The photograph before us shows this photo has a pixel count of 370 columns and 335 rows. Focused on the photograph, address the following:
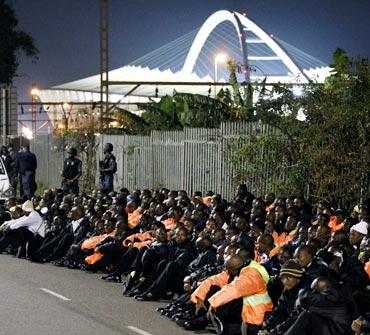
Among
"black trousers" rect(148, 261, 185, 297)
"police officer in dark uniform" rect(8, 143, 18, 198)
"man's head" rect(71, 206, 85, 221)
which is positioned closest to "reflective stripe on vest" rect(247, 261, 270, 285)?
"black trousers" rect(148, 261, 185, 297)

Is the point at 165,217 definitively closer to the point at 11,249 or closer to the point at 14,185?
the point at 11,249

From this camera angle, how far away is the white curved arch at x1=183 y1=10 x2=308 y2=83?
281 ft

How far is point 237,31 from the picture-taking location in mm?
85938

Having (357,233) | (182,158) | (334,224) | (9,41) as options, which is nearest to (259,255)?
(357,233)

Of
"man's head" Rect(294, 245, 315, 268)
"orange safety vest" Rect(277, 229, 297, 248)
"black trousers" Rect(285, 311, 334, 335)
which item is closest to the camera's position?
"black trousers" Rect(285, 311, 334, 335)

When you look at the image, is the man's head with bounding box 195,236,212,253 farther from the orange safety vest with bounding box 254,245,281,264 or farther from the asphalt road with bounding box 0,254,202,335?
the asphalt road with bounding box 0,254,202,335

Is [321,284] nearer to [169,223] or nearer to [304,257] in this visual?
[304,257]

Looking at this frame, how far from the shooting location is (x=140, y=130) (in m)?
33.0

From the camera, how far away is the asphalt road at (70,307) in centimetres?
1287

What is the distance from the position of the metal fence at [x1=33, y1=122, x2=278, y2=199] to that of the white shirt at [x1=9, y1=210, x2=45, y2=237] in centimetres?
533

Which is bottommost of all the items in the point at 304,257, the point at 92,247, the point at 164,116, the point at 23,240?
the point at 23,240

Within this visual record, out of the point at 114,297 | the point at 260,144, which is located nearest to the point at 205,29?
the point at 260,144

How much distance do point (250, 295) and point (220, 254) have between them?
1759 mm

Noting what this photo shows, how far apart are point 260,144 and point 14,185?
10.4 meters
